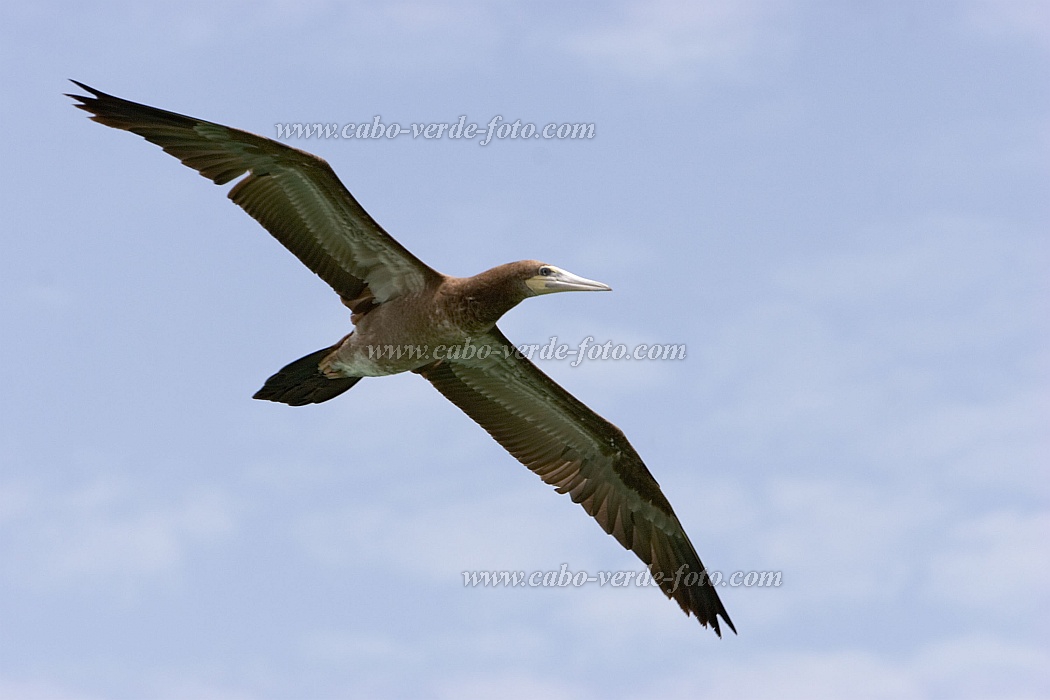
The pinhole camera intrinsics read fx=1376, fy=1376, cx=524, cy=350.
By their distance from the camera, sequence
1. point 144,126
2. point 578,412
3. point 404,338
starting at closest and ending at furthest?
→ point 144,126 < point 404,338 < point 578,412

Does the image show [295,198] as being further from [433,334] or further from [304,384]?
[304,384]

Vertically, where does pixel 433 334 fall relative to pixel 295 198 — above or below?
below

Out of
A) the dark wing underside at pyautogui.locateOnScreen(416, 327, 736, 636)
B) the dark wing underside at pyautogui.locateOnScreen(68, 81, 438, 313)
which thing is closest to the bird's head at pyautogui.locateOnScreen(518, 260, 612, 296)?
the dark wing underside at pyautogui.locateOnScreen(68, 81, 438, 313)

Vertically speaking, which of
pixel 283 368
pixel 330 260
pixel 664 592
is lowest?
pixel 664 592

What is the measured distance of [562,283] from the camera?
41.6 ft

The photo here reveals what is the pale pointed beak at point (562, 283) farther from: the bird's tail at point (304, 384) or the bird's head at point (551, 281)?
the bird's tail at point (304, 384)

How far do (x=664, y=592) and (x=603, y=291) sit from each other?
4.01m

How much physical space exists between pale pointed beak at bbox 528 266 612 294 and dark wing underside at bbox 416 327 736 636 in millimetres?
2168

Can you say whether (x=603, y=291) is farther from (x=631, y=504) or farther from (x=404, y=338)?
(x=631, y=504)

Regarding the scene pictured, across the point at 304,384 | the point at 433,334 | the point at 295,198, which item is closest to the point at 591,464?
the point at 433,334

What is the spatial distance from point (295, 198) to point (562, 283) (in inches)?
107

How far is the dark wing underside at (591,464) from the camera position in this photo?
14.9 meters

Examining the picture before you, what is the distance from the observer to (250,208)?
1310cm

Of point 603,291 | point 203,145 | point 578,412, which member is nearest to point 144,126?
point 203,145
